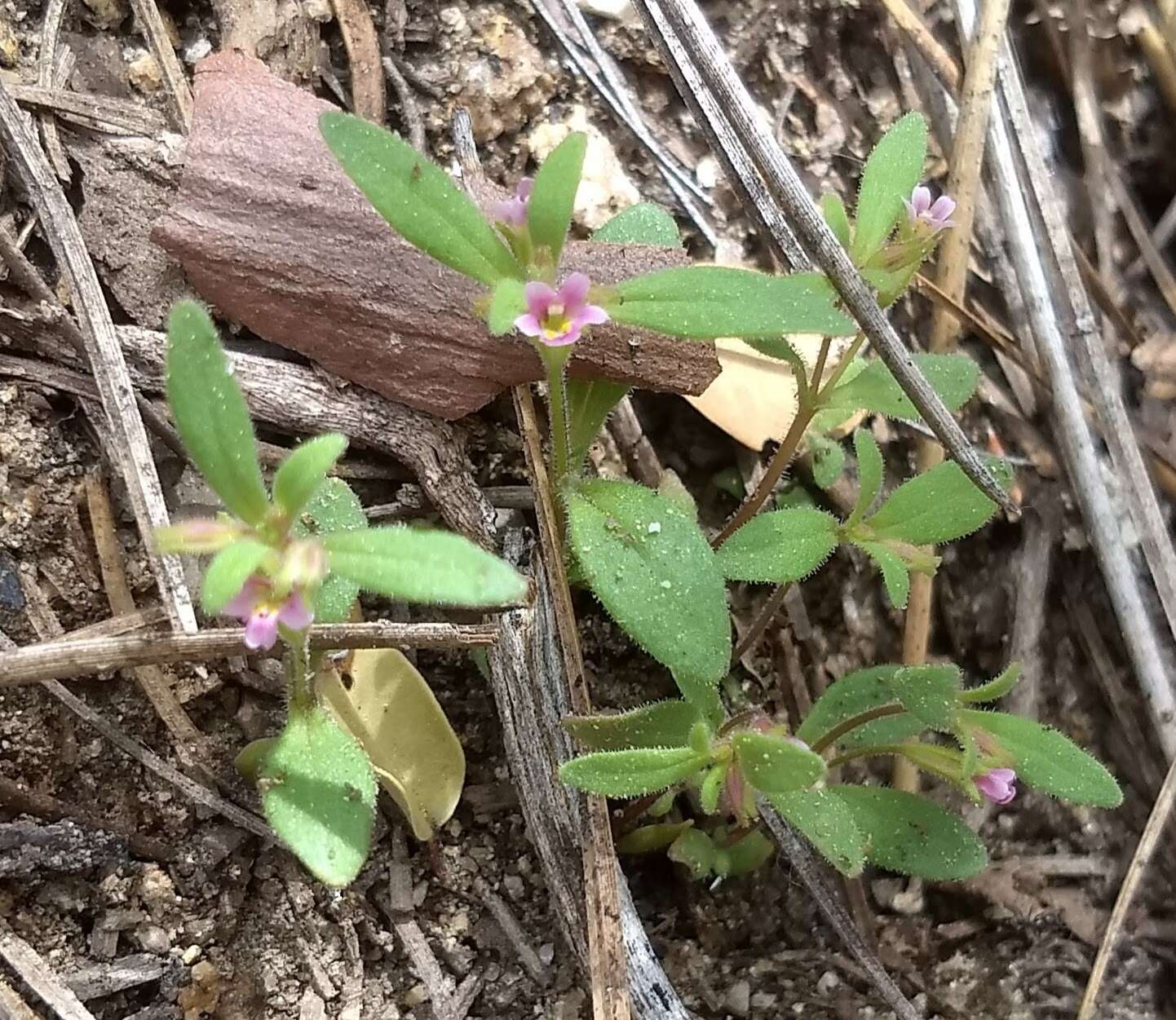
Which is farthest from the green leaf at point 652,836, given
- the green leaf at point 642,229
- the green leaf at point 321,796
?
the green leaf at point 642,229

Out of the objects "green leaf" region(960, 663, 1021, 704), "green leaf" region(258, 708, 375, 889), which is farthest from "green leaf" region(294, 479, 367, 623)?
"green leaf" region(960, 663, 1021, 704)

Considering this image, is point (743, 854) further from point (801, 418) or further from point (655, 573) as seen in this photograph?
point (801, 418)

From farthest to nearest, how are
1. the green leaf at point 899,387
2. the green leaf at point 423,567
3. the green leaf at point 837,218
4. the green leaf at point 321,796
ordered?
the green leaf at point 899,387 → the green leaf at point 837,218 → the green leaf at point 321,796 → the green leaf at point 423,567

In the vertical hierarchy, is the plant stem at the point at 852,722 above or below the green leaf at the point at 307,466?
below

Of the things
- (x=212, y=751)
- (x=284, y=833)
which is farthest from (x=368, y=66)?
(x=284, y=833)

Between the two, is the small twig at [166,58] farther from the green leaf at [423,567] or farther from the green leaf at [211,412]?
the green leaf at [423,567]

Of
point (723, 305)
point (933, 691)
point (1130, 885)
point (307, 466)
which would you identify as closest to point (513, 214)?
point (723, 305)

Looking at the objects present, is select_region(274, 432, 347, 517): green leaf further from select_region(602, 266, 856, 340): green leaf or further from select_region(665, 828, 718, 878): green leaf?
select_region(665, 828, 718, 878): green leaf
